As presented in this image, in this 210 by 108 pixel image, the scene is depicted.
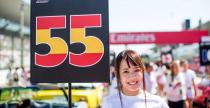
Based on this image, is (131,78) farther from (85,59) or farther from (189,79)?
(189,79)

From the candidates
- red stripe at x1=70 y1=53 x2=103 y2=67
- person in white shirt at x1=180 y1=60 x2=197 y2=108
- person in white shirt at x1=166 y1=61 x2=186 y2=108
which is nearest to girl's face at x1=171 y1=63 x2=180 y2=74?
person in white shirt at x1=166 y1=61 x2=186 y2=108

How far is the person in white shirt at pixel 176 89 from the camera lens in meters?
9.61

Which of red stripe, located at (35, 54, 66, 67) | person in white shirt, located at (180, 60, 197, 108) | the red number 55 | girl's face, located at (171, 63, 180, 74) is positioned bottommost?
person in white shirt, located at (180, 60, 197, 108)

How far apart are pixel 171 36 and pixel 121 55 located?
81.0ft

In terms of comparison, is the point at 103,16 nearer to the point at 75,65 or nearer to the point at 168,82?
the point at 75,65

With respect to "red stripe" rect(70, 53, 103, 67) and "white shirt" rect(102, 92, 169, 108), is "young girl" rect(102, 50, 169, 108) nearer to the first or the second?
"white shirt" rect(102, 92, 169, 108)

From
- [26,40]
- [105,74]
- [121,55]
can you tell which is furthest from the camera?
[26,40]

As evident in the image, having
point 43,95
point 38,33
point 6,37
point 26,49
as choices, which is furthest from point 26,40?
point 38,33

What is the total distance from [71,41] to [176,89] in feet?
19.4

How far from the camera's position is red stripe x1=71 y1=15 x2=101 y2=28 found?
4042 millimetres

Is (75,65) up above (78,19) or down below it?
below

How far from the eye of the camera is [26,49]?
54656 millimetres

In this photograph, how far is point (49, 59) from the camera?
13.5 feet

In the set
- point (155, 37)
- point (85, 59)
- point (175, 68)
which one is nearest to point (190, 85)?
point (175, 68)
